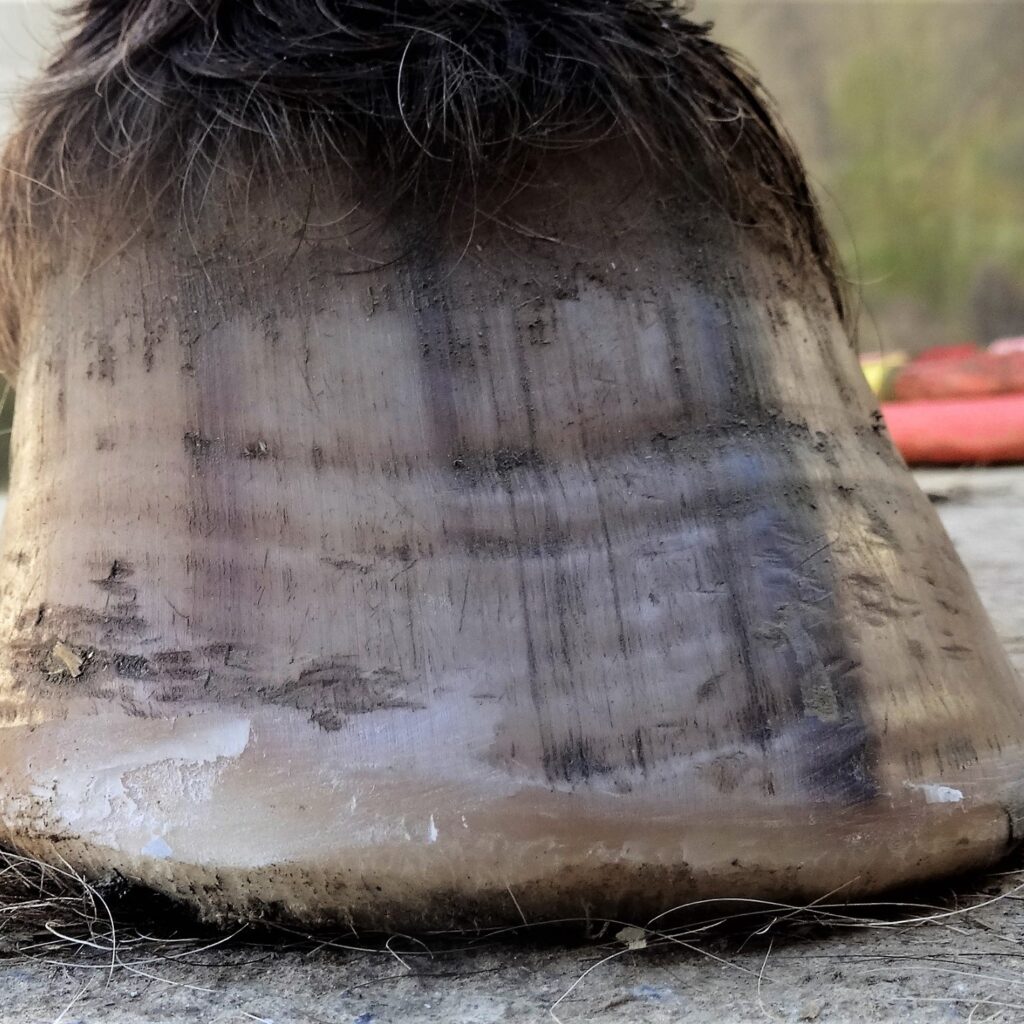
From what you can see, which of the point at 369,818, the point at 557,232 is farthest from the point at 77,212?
the point at 369,818

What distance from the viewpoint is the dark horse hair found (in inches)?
24.3

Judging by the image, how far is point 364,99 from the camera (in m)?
0.62

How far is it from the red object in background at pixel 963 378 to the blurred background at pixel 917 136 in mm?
2379

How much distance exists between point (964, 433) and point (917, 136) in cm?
412

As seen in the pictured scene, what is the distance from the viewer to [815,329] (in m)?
0.70

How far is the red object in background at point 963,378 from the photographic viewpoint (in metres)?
3.38

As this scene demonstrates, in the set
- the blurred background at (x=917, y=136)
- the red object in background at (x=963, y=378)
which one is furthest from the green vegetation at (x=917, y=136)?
the red object in background at (x=963, y=378)

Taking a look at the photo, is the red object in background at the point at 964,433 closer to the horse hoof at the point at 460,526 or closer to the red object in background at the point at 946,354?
the red object in background at the point at 946,354

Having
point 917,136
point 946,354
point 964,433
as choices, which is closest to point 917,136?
point 917,136

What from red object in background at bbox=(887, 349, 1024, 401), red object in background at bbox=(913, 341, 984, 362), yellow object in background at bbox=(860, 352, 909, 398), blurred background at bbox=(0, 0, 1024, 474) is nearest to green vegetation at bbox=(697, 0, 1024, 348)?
blurred background at bbox=(0, 0, 1024, 474)

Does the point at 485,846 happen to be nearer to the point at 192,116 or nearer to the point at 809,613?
the point at 809,613

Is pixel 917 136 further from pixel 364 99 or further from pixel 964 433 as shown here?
pixel 364 99

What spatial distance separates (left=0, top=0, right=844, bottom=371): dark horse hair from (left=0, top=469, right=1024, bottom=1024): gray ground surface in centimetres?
42

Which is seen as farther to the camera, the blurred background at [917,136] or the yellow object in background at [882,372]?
the blurred background at [917,136]
